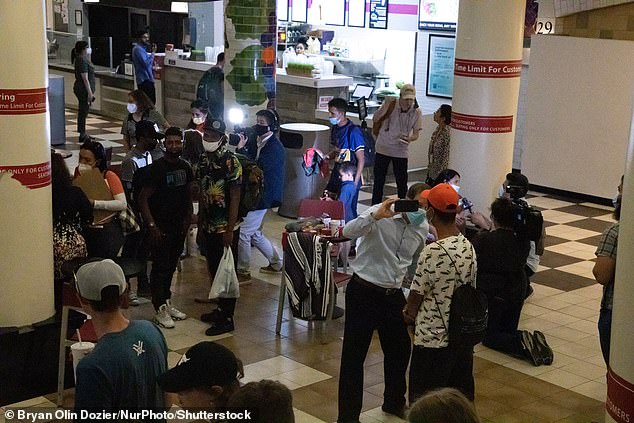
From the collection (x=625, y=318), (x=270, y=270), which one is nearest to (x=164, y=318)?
(x=270, y=270)

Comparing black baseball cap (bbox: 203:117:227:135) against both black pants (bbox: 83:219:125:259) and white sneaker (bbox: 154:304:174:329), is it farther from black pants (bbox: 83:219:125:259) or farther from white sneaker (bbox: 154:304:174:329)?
white sneaker (bbox: 154:304:174:329)

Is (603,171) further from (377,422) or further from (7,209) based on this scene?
(7,209)

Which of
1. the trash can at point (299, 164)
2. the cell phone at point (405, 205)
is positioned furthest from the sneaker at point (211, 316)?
the trash can at point (299, 164)

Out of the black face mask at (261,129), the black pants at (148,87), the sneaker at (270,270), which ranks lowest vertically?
the sneaker at (270,270)

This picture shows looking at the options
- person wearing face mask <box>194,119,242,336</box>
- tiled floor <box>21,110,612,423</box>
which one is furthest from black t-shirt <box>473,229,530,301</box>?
person wearing face mask <box>194,119,242,336</box>

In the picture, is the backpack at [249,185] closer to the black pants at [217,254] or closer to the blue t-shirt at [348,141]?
the black pants at [217,254]

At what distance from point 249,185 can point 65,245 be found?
4.85 feet

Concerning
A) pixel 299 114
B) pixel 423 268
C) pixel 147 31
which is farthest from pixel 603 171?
pixel 147 31

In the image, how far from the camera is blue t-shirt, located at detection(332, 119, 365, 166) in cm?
891

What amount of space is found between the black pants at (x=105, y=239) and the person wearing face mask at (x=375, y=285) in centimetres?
219

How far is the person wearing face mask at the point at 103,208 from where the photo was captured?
6.62 metres

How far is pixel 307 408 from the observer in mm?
5703

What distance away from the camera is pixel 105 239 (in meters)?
6.79

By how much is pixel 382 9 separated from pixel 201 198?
A: 10.1 meters
